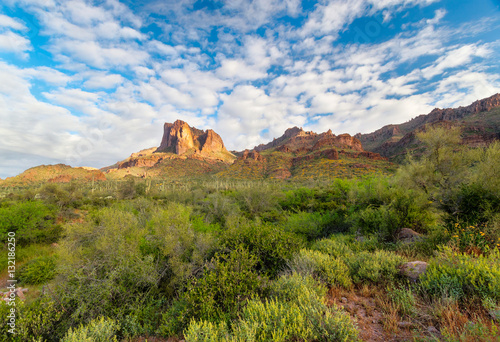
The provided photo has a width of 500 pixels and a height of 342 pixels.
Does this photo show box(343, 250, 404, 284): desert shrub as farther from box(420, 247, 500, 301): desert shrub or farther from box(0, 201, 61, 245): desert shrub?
box(0, 201, 61, 245): desert shrub

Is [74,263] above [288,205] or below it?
above

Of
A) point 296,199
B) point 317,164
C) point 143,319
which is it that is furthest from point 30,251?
point 317,164

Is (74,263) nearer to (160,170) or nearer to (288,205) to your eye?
(288,205)

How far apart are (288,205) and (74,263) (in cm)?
1820

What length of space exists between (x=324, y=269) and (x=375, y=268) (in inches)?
52.6

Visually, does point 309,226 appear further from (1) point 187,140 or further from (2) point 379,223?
(1) point 187,140

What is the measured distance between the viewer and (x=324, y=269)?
17.1 feet

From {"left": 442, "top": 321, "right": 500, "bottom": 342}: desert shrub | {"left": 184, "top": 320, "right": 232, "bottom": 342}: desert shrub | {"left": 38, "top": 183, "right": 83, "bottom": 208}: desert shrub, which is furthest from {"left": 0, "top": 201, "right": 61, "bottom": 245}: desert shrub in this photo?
{"left": 442, "top": 321, "right": 500, "bottom": 342}: desert shrub

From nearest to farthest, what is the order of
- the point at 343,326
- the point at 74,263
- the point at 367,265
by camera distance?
the point at 343,326, the point at 367,265, the point at 74,263

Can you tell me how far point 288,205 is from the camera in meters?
20.8

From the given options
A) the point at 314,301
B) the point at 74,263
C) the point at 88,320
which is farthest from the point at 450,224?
the point at 74,263

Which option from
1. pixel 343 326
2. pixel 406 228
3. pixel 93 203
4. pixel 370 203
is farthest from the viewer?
pixel 93 203

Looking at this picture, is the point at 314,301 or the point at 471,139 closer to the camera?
the point at 314,301

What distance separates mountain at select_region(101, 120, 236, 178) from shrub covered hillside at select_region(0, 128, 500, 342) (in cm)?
8632
